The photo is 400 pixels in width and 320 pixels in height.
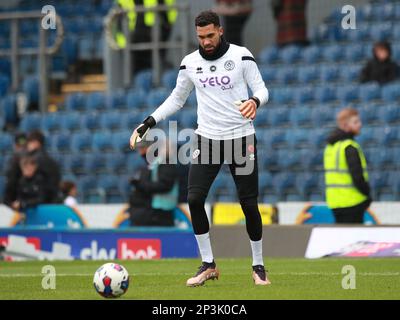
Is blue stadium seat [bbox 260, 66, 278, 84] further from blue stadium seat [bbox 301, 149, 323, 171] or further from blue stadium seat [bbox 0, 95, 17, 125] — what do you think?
blue stadium seat [bbox 0, 95, 17, 125]

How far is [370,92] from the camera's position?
19000mm

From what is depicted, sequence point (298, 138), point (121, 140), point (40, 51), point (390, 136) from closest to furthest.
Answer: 1. point (390, 136)
2. point (298, 138)
3. point (121, 140)
4. point (40, 51)

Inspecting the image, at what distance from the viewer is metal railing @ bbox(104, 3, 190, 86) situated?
69.5 feet

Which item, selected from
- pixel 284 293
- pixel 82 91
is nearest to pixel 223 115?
pixel 284 293

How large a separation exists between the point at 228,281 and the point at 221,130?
4.57ft

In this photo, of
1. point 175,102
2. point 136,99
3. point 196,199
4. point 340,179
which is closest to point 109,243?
point 340,179

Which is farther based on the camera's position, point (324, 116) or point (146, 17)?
point (146, 17)

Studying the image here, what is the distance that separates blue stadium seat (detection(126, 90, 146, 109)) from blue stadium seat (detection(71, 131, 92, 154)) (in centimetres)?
100

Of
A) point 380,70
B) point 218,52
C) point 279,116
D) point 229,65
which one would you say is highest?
point 218,52

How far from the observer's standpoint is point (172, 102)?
1030 cm

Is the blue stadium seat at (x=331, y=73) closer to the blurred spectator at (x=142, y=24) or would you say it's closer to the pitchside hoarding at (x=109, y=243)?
the blurred spectator at (x=142, y=24)

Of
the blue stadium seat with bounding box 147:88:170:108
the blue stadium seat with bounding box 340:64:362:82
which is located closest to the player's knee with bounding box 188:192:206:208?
the blue stadium seat with bounding box 340:64:362:82

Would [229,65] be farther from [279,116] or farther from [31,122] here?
[31,122]

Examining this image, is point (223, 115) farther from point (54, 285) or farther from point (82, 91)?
point (82, 91)
